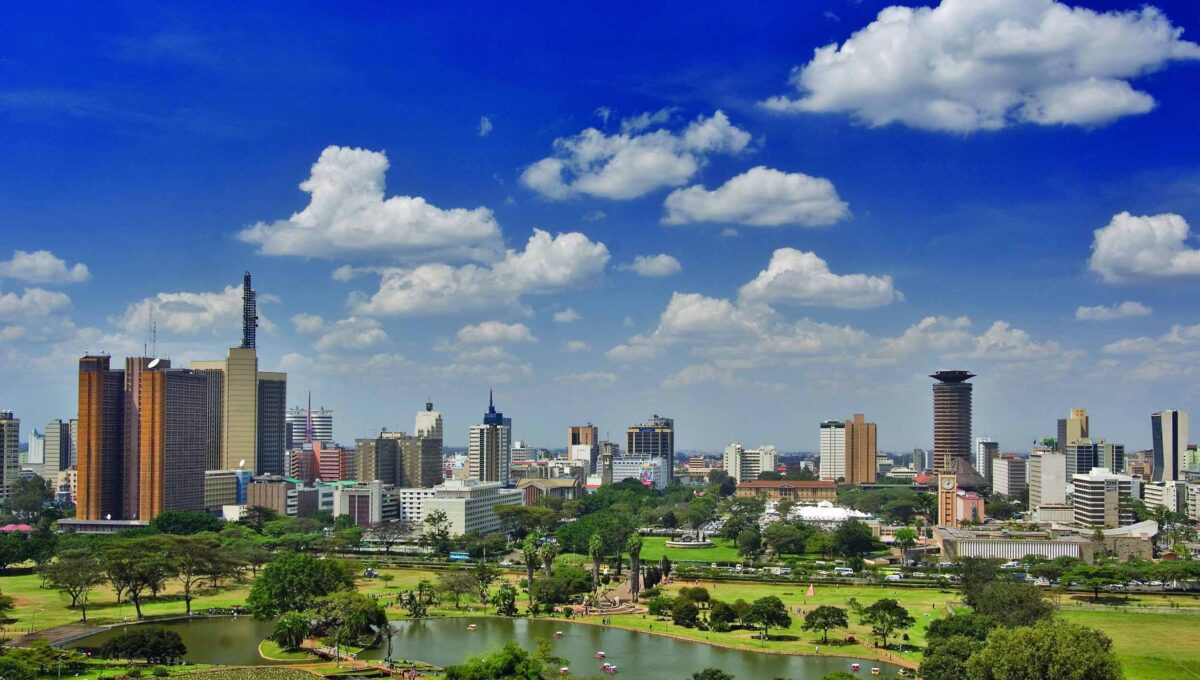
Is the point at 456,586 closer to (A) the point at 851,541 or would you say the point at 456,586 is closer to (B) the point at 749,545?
(B) the point at 749,545

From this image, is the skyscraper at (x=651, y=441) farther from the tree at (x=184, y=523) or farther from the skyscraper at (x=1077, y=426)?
the tree at (x=184, y=523)

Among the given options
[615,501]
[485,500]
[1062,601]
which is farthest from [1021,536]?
[615,501]

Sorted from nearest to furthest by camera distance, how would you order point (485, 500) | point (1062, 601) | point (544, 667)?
point (544, 667)
point (1062, 601)
point (485, 500)

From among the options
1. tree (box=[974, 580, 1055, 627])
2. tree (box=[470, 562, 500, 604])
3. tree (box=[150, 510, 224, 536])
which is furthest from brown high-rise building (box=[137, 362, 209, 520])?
tree (box=[974, 580, 1055, 627])

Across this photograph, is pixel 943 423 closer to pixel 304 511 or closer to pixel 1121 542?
pixel 1121 542

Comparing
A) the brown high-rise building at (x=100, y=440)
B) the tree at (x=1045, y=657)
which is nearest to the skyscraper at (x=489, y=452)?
the brown high-rise building at (x=100, y=440)

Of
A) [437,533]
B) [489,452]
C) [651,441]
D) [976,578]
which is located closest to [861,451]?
[651,441]

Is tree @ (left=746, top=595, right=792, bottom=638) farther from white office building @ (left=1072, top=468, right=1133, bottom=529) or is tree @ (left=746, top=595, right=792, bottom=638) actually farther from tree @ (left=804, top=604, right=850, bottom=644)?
white office building @ (left=1072, top=468, right=1133, bottom=529)
